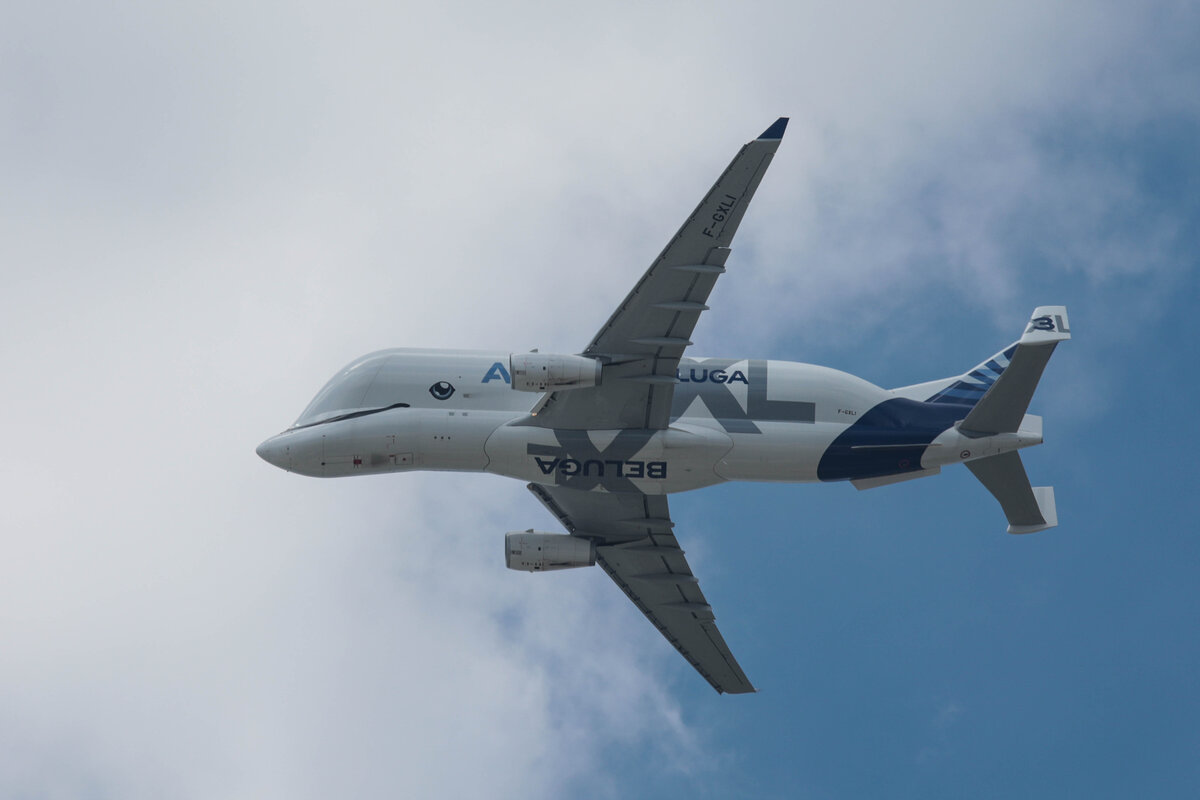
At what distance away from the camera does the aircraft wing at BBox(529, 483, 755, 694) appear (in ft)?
167

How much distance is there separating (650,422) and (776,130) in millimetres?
10559

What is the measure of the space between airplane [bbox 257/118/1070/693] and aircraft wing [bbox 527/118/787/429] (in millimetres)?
70

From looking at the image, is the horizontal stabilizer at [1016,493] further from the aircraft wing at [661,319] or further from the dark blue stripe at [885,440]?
the aircraft wing at [661,319]

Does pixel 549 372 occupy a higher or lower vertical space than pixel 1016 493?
higher

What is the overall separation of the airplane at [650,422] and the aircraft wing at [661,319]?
0.07 metres

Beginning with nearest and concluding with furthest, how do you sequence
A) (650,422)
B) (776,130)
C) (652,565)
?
1. (776,130)
2. (650,422)
3. (652,565)

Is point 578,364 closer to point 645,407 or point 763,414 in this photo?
point 645,407

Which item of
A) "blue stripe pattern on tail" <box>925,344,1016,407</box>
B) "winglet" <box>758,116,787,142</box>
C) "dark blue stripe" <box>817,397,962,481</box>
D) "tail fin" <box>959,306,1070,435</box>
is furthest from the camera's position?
"blue stripe pattern on tail" <box>925,344,1016,407</box>

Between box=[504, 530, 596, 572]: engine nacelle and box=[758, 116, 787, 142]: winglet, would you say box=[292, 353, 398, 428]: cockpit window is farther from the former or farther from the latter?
box=[758, 116, 787, 142]: winglet

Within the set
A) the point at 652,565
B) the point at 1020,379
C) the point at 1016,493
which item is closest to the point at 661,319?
the point at 1020,379

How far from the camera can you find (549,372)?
143 ft

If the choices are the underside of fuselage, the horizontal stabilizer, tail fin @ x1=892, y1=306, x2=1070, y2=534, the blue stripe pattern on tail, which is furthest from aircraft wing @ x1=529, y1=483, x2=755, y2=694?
the horizontal stabilizer

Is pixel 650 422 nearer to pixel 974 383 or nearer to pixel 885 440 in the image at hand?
pixel 885 440

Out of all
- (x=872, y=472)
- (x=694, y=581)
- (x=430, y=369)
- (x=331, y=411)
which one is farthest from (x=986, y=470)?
(x=331, y=411)
